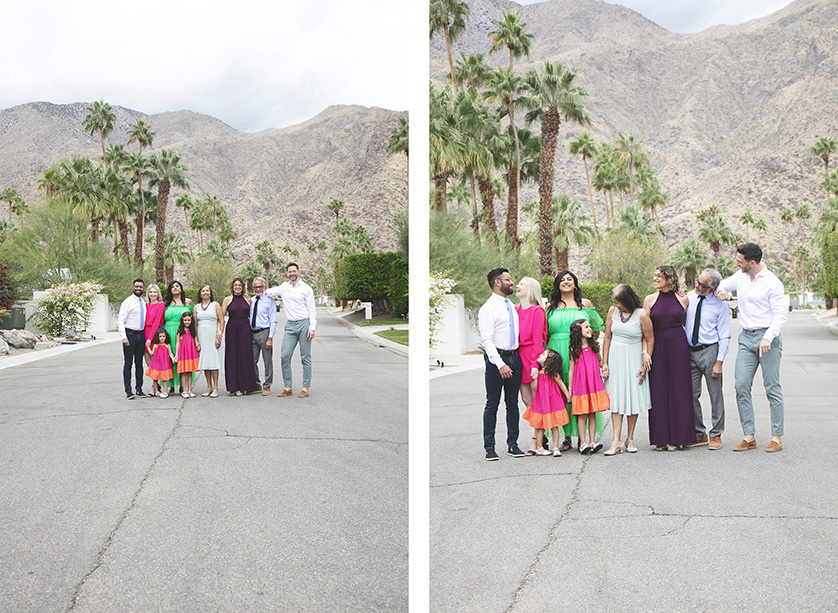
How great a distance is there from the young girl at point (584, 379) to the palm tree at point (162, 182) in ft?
8.30

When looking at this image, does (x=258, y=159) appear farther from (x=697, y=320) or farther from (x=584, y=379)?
(x=697, y=320)

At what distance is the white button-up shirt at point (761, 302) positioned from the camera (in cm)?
396

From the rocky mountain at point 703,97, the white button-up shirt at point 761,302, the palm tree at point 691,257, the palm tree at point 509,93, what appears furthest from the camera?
the palm tree at point 691,257

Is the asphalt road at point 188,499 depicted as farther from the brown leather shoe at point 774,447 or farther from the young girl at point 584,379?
the brown leather shoe at point 774,447

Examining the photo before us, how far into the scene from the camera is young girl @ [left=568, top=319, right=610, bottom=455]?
13.8 feet

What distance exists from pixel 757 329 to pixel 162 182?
379cm

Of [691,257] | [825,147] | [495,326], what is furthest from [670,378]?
[691,257]

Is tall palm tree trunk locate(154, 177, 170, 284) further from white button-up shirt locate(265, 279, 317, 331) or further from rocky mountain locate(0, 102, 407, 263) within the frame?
white button-up shirt locate(265, 279, 317, 331)

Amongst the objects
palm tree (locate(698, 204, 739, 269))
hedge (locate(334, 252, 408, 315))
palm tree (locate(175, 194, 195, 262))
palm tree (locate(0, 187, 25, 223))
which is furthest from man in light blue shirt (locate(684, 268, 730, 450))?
palm tree (locate(698, 204, 739, 269))

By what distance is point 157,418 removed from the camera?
10.5 ft

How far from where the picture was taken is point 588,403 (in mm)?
4215

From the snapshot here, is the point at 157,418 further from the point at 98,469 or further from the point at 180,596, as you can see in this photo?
the point at 180,596

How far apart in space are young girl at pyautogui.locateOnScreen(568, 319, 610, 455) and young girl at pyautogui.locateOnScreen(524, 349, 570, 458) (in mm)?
105

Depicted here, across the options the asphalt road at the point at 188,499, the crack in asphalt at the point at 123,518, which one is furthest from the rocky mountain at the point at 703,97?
the crack in asphalt at the point at 123,518
